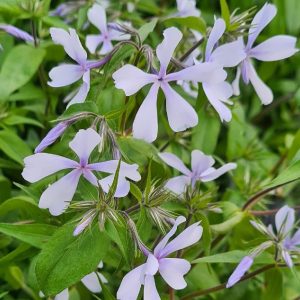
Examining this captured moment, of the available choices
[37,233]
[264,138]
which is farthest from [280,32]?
[37,233]

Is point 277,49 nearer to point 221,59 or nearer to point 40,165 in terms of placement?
point 221,59

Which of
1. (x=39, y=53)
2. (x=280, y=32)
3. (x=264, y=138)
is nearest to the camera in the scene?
(x=39, y=53)

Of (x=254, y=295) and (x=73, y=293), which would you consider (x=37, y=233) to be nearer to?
(x=73, y=293)

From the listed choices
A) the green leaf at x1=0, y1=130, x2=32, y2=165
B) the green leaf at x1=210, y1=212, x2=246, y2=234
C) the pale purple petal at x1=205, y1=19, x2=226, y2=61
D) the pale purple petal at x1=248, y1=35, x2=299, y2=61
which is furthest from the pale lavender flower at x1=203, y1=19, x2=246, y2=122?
the green leaf at x1=0, y1=130, x2=32, y2=165

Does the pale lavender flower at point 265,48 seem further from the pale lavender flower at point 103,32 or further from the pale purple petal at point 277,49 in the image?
the pale lavender flower at point 103,32

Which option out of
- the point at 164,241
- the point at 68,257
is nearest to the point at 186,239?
the point at 164,241

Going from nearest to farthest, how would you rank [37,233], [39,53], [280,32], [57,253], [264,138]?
[57,253], [37,233], [39,53], [280,32], [264,138]

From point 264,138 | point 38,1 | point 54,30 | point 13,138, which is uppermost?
point 54,30

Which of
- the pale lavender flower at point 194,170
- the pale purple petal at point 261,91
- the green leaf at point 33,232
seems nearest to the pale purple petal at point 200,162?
the pale lavender flower at point 194,170
